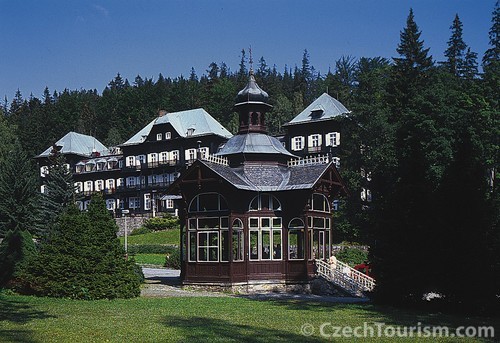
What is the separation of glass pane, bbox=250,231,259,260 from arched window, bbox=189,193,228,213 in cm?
184

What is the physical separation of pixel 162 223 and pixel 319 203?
4181 centimetres

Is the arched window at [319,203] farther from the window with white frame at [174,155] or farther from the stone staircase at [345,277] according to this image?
the window with white frame at [174,155]

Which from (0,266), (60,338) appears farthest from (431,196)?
(0,266)

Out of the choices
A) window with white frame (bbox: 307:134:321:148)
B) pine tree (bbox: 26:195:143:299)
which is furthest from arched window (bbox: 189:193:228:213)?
window with white frame (bbox: 307:134:321:148)

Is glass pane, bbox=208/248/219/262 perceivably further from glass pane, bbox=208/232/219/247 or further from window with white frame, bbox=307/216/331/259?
window with white frame, bbox=307/216/331/259

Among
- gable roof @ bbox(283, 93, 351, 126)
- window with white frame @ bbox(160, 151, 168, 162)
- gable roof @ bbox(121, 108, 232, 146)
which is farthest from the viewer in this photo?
window with white frame @ bbox(160, 151, 168, 162)

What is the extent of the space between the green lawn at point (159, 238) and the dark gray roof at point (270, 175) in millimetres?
29823

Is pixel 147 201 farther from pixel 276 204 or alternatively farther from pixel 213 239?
pixel 276 204

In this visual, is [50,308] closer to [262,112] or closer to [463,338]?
[463,338]

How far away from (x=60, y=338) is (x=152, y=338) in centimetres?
172

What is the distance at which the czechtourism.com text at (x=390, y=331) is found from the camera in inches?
499

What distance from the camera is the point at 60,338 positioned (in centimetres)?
1159

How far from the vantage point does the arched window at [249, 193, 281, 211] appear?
88.9 ft

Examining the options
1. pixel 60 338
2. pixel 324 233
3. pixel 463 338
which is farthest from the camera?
pixel 324 233
